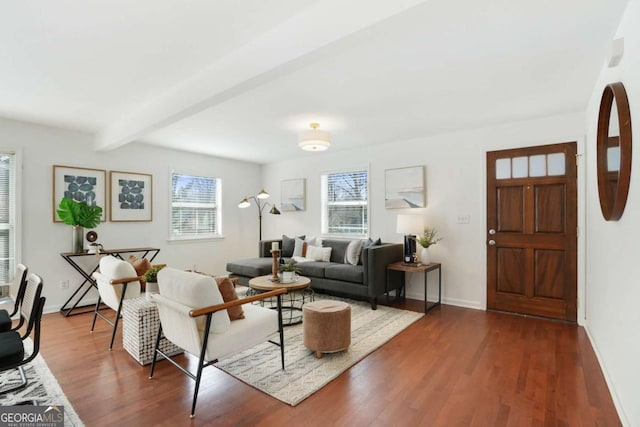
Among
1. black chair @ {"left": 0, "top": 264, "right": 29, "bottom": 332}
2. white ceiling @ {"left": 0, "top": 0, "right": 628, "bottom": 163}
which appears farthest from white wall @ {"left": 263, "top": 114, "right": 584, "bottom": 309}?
black chair @ {"left": 0, "top": 264, "right": 29, "bottom": 332}

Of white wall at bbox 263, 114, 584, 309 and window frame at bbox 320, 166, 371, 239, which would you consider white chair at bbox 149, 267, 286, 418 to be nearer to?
white wall at bbox 263, 114, 584, 309

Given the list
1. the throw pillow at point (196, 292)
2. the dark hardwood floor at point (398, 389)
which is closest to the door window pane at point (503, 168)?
the dark hardwood floor at point (398, 389)

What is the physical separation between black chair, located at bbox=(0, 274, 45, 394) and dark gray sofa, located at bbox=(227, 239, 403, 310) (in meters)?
2.98

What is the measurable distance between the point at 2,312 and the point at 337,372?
8.48 feet

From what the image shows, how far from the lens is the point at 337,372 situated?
2.55 meters

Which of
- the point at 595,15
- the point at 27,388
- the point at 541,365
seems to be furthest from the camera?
the point at 541,365

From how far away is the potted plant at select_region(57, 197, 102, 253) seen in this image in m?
4.04

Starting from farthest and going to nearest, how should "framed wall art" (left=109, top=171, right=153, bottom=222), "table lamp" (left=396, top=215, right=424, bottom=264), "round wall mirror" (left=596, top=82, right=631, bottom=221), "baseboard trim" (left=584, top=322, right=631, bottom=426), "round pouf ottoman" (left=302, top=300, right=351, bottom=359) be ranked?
"framed wall art" (left=109, top=171, right=153, bottom=222), "table lamp" (left=396, top=215, right=424, bottom=264), "round pouf ottoman" (left=302, top=300, right=351, bottom=359), "baseboard trim" (left=584, top=322, right=631, bottom=426), "round wall mirror" (left=596, top=82, right=631, bottom=221)

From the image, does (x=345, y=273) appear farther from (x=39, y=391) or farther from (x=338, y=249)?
(x=39, y=391)

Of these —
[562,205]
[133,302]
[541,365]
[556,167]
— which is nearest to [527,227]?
[562,205]

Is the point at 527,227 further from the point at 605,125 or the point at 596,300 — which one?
the point at 605,125

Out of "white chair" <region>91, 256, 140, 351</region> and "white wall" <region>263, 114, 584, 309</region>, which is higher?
"white wall" <region>263, 114, 584, 309</region>

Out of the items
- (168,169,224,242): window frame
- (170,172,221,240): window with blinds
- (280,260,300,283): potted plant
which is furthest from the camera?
(170,172,221,240): window with blinds

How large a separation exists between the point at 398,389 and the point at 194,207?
4.71m
